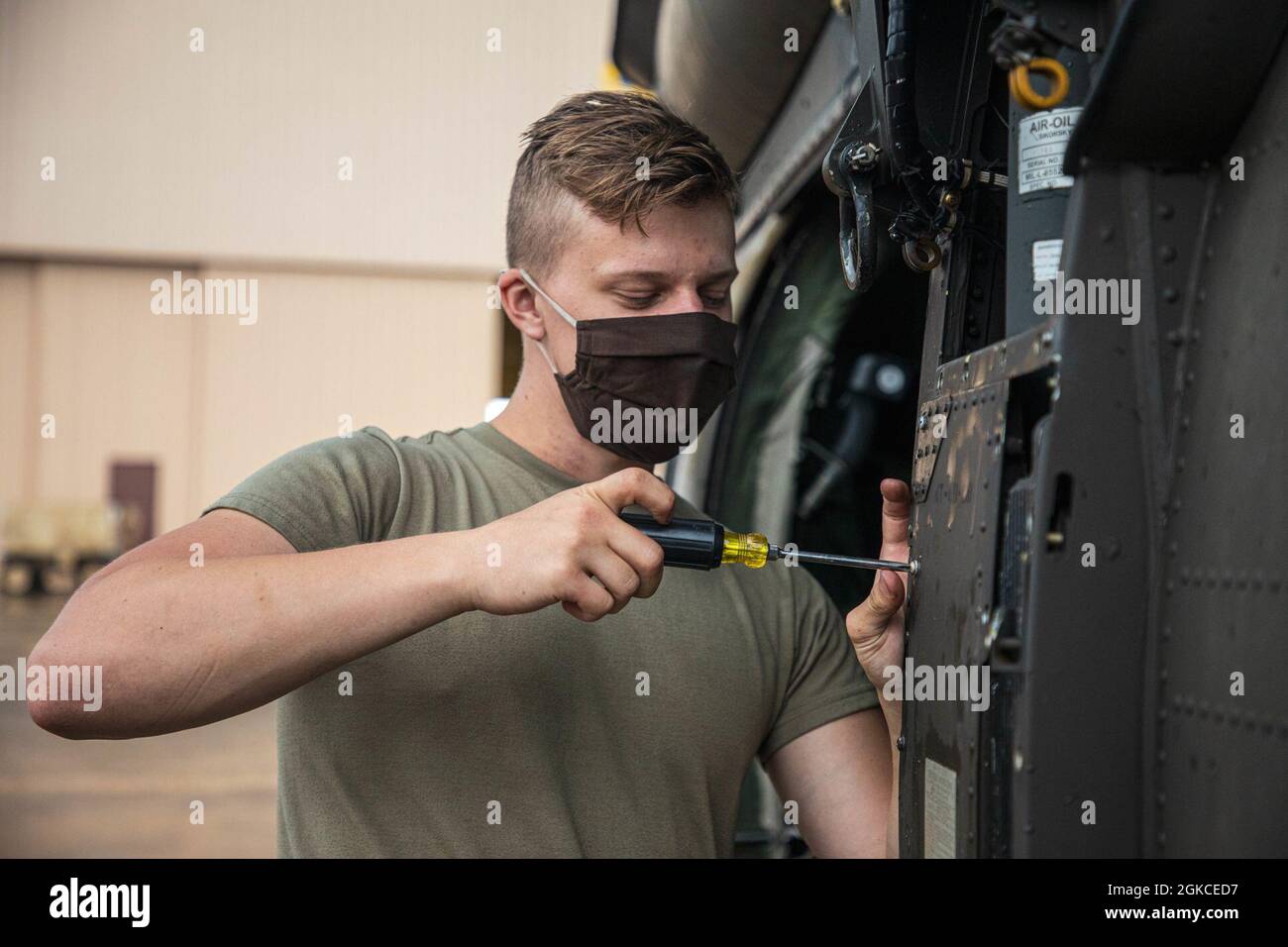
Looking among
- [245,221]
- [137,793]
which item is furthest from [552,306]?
[245,221]

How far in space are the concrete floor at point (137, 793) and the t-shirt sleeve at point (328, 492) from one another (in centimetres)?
473

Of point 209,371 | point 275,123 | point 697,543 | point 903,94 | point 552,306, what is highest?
point 275,123

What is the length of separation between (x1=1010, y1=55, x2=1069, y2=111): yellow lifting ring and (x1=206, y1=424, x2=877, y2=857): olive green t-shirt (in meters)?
1.01

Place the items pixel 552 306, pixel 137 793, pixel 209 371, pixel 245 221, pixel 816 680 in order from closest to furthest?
pixel 552 306
pixel 816 680
pixel 137 793
pixel 245 221
pixel 209 371

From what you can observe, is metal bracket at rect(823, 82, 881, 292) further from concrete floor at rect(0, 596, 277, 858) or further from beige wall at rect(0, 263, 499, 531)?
beige wall at rect(0, 263, 499, 531)

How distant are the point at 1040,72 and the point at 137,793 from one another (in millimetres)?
7442

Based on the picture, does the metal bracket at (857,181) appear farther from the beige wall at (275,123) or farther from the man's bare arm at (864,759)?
the beige wall at (275,123)

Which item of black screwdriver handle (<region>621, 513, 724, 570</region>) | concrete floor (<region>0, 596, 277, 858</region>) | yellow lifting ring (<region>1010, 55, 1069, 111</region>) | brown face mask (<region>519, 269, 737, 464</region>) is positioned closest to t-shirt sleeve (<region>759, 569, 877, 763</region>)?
brown face mask (<region>519, 269, 737, 464</region>)

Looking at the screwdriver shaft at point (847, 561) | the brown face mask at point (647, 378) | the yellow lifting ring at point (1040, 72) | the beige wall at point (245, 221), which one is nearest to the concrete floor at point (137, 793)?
the brown face mask at point (647, 378)

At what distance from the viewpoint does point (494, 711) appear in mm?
1824

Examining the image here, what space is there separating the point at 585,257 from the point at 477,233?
51.9 feet

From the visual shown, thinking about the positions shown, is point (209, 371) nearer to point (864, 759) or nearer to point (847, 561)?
point (864, 759)

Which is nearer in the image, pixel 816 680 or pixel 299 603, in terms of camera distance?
pixel 299 603

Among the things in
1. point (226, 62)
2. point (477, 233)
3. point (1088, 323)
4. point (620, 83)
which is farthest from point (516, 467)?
point (226, 62)
